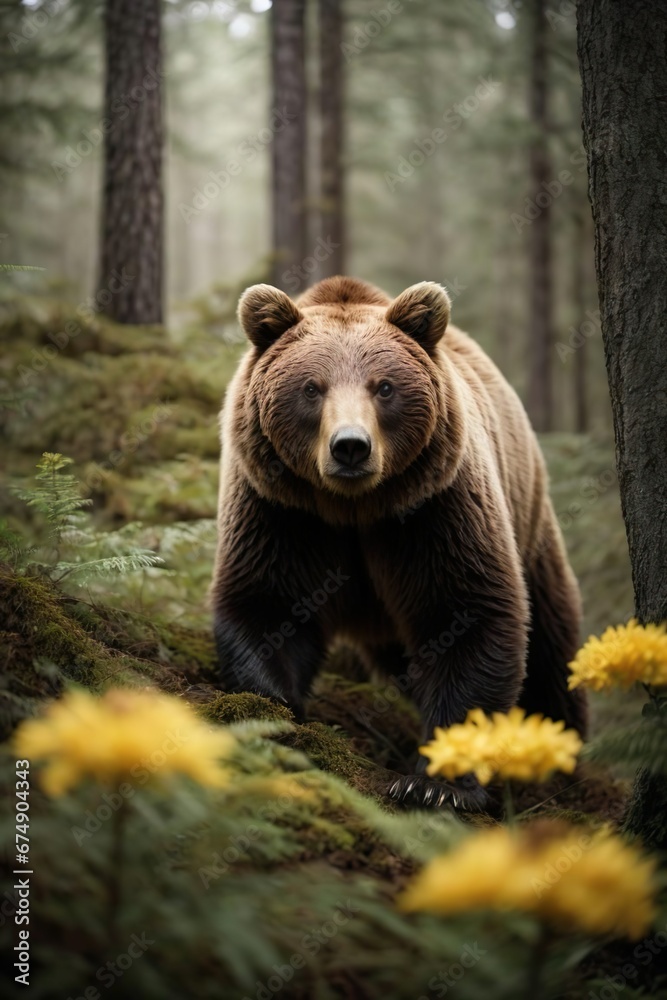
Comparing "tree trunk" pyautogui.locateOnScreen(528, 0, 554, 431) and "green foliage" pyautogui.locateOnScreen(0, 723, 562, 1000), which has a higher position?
"tree trunk" pyautogui.locateOnScreen(528, 0, 554, 431)

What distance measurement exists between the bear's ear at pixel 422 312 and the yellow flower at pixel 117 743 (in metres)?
3.06

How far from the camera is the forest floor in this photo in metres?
3.55

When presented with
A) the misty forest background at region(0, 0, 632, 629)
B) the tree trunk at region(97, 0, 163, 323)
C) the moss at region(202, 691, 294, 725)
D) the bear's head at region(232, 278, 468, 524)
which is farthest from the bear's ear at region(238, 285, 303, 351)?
the tree trunk at region(97, 0, 163, 323)

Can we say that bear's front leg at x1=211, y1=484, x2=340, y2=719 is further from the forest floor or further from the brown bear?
the forest floor

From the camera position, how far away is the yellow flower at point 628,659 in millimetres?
2703

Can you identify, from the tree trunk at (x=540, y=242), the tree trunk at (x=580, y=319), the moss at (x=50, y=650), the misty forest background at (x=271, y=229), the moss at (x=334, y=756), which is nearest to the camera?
the moss at (x=50, y=650)

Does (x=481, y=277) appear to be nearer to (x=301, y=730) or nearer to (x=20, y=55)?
(x=20, y=55)

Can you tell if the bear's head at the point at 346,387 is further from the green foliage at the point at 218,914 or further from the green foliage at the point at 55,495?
the green foliage at the point at 218,914

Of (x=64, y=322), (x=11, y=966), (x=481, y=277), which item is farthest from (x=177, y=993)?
(x=481, y=277)

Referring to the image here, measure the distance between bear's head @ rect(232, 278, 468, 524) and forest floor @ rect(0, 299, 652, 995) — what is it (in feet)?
3.91

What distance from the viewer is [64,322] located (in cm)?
834

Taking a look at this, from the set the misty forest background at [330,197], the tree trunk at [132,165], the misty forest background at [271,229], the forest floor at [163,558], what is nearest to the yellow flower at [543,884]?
the forest floor at [163,558]

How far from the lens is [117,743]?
1.93 metres

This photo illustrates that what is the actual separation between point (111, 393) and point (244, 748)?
18.2 ft
